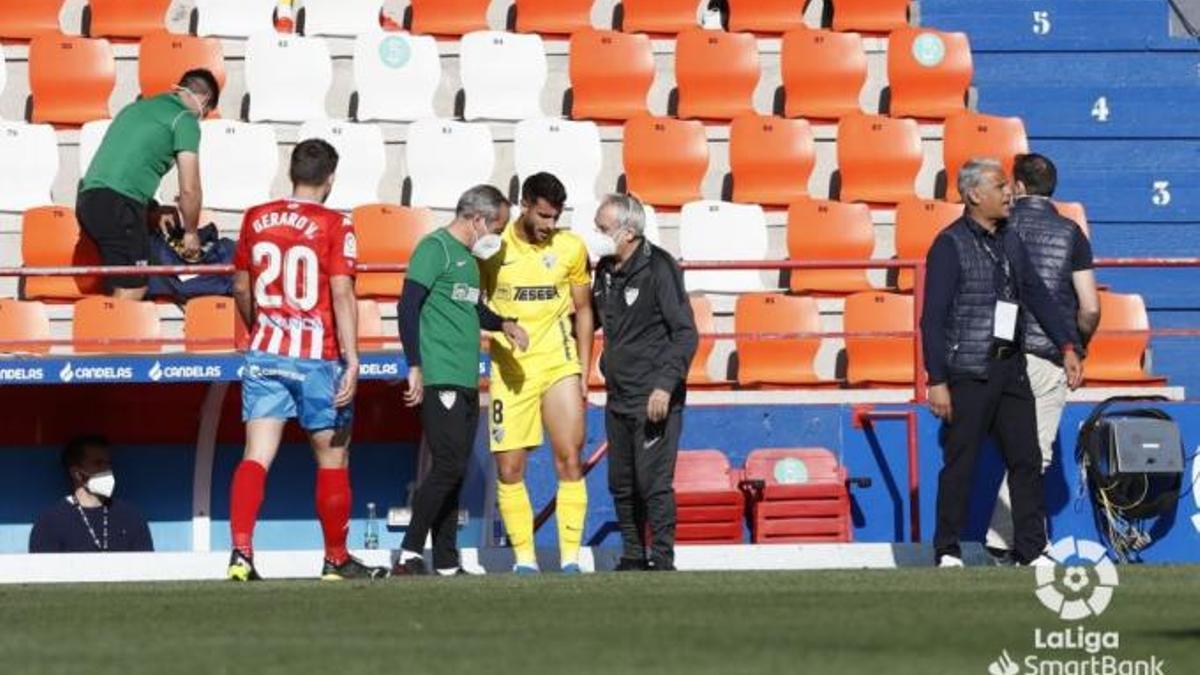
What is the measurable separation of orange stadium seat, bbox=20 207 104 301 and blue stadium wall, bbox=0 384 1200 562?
1.06 m

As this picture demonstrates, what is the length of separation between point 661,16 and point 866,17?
1377 mm

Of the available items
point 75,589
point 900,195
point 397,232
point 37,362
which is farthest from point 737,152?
point 75,589

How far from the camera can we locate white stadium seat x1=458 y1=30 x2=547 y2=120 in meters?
16.6

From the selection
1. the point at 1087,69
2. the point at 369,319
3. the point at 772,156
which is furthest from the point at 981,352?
the point at 1087,69

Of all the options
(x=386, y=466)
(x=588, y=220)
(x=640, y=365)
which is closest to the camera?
(x=640, y=365)

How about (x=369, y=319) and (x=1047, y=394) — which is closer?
(x=1047, y=394)

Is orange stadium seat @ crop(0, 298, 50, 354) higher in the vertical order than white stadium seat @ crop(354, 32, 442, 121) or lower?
lower

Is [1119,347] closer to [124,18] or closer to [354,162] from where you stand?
[354,162]

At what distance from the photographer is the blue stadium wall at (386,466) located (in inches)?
550

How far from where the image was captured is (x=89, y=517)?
13648 millimetres

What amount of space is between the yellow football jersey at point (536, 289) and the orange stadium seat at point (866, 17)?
20.3 feet

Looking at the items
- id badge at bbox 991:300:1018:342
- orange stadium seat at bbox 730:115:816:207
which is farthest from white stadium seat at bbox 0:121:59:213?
id badge at bbox 991:300:1018:342

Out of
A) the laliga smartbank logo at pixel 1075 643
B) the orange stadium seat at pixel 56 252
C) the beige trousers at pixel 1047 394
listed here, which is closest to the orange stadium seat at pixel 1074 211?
the beige trousers at pixel 1047 394

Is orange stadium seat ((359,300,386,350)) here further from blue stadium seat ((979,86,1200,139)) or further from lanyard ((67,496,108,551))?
blue stadium seat ((979,86,1200,139))
